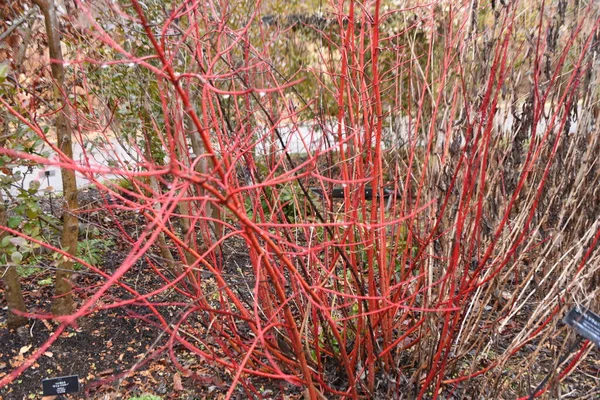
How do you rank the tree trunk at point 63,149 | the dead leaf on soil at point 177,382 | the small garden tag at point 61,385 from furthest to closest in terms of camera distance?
the dead leaf on soil at point 177,382
the tree trunk at point 63,149
the small garden tag at point 61,385

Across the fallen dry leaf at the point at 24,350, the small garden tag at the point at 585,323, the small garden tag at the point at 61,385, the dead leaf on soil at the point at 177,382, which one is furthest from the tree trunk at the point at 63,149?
the small garden tag at the point at 585,323

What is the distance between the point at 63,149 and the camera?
8.63 ft

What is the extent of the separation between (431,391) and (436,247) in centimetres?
73

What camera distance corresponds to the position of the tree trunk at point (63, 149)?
8.02ft

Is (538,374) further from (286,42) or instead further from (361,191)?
(286,42)

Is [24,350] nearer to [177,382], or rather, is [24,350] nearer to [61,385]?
[61,385]

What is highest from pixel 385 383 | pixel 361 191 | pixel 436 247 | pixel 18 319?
pixel 361 191

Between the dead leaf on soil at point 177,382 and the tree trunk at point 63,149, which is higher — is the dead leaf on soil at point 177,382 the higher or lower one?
the lower one

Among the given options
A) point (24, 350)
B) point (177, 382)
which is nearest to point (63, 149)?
point (24, 350)

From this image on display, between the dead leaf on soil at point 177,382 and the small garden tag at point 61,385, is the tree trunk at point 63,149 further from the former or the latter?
the dead leaf on soil at point 177,382

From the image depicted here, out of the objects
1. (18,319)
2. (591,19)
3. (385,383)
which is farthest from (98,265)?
(591,19)

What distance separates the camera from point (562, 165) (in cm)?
207

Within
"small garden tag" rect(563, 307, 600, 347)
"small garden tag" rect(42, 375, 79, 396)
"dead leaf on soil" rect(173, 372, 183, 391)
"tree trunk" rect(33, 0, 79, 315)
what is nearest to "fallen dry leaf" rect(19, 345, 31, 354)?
"tree trunk" rect(33, 0, 79, 315)

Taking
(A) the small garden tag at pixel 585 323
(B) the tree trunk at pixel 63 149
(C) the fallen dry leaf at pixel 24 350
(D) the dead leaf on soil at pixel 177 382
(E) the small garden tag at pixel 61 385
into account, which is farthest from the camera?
(C) the fallen dry leaf at pixel 24 350
